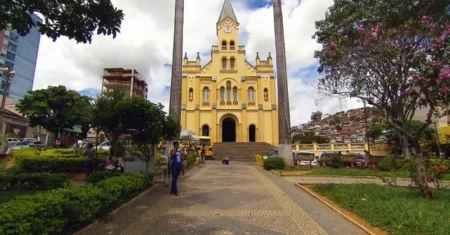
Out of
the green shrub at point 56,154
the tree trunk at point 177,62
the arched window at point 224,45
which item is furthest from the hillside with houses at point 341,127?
the arched window at point 224,45

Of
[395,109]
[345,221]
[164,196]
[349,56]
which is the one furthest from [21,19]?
[395,109]

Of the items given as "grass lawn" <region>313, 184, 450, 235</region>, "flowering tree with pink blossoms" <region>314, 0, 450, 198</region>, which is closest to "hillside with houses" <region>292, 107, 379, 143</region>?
"flowering tree with pink blossoms" <region>314, 0, 450, 198</region>

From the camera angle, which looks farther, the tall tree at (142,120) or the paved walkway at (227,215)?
the tall tree at (142,120)

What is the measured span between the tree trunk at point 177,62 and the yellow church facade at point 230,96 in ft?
76.5

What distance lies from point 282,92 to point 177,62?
6491mm

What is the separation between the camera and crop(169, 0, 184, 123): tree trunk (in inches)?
616

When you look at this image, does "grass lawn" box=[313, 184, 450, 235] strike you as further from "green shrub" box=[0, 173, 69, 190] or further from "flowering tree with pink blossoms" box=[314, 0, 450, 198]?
"green shrub" box=[0, 173, 69, 190]

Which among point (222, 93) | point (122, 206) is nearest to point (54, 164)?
point (122, 206)

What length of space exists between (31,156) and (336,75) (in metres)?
12.8

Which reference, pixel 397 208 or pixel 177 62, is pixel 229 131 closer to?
pixel 177 62

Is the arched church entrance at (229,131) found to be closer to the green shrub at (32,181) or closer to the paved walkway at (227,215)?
the paved walkway at (227,215)

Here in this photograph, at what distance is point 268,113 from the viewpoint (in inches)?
1570

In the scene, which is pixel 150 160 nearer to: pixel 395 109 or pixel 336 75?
pixel 336 75

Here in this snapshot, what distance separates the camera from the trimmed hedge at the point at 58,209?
346 cm
